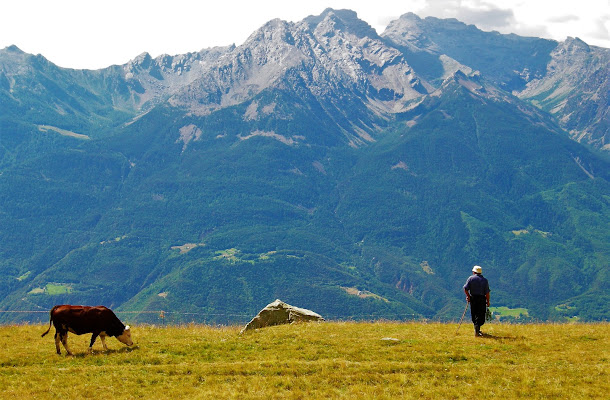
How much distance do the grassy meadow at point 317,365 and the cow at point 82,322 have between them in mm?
1071

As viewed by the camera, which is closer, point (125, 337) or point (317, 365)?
point (317, 365)

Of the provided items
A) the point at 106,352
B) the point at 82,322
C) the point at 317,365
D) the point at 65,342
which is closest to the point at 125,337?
the point at 106,352

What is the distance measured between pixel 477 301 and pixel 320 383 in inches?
553

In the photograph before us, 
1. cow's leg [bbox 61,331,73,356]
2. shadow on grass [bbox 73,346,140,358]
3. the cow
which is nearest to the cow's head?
the cow

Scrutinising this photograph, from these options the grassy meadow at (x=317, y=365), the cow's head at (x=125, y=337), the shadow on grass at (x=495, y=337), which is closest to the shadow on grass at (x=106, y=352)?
the grassy meadow at (x=317, y=365)

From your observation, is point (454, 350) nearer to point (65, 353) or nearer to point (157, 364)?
point (157, 364)

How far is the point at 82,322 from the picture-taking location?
35.2 m

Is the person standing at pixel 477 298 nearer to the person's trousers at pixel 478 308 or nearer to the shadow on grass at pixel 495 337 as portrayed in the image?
the person's trousers at pixel 478 308

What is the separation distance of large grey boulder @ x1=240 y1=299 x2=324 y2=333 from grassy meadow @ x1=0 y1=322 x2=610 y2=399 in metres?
3.47

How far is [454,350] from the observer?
34.7 meters

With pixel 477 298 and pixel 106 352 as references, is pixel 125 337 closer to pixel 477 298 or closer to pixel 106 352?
pixel 106 352

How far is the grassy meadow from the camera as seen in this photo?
2816 cm

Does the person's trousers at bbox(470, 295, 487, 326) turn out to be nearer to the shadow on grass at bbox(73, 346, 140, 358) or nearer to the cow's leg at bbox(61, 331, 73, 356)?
the shadow on grass at bbox(73, 346, 140, 358)

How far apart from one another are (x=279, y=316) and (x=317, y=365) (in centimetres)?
1529
